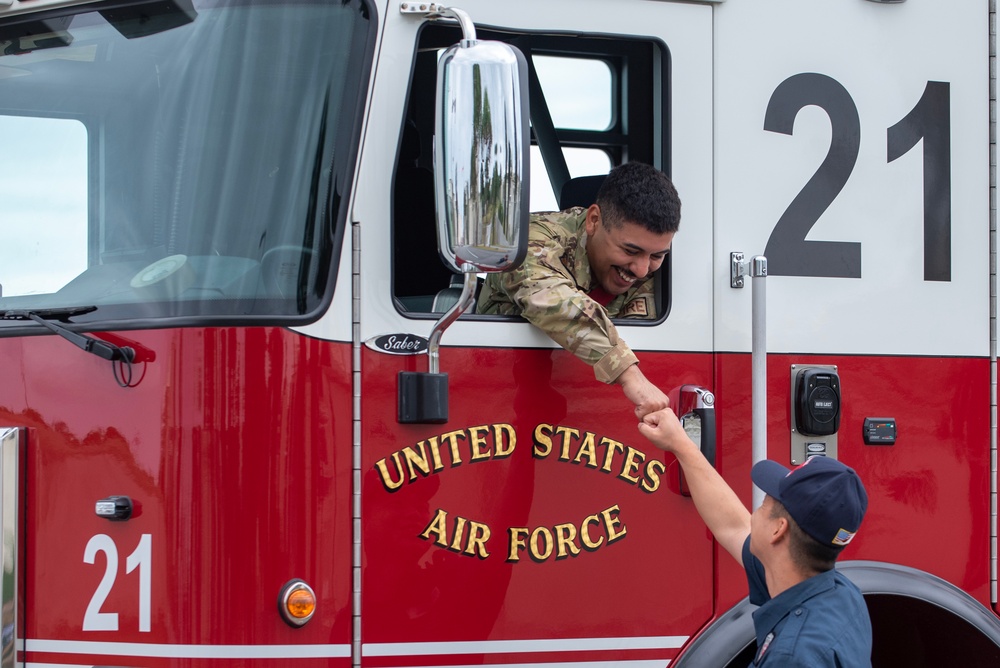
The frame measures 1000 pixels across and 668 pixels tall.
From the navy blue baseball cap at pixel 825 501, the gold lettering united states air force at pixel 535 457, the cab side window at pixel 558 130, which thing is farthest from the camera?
the cab side window at pixel 558 130

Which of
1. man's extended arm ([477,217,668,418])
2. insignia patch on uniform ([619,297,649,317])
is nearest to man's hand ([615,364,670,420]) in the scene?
man's extended arm ([477,217,668,418])

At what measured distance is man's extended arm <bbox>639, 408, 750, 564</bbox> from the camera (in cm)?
248

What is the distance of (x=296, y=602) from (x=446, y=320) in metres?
0.69

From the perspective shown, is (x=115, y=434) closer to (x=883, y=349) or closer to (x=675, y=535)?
(x=675, y=535)

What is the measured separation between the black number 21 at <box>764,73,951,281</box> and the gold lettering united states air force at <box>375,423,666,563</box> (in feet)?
2.15

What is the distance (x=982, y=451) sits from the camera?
2918 millimetres

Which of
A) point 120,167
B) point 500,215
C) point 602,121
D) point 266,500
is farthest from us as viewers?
point 602,121

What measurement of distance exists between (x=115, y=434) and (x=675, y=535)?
4.44 feet

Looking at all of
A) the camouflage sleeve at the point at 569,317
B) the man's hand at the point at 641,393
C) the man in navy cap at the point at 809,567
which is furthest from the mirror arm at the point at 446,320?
the man in navy cap at the point at 809,567

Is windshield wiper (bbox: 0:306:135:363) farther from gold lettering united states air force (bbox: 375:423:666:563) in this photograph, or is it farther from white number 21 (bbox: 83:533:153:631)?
gold lettering united states air force (bbox: 375:423:666:563)

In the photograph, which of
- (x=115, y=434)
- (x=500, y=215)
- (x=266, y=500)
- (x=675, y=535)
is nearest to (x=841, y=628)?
(x=675, y=535)

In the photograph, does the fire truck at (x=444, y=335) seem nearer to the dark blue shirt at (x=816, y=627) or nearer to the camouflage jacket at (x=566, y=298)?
the camouflage jacket at (x=566, y=298)

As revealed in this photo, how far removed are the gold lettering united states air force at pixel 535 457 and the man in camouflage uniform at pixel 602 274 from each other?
18 cm

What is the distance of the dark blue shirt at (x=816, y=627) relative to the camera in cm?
192
